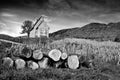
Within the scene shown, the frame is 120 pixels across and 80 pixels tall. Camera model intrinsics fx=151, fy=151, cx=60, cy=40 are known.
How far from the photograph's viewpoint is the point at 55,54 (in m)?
6.78

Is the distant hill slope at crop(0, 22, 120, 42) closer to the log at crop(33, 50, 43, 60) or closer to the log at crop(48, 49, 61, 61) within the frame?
the log at crop(48, 49, 61, 61)

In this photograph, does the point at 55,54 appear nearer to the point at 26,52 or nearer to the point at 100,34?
the point at 26,52

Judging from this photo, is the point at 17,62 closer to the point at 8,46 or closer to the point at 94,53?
the point at 8,46

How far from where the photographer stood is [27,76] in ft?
16.5

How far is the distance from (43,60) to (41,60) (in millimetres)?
92

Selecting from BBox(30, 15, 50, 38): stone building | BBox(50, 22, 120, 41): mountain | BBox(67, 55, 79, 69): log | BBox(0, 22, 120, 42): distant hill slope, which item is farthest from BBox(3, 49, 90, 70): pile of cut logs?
BBox(30, 15, 50, 38): stone building

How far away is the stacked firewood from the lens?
6.30m

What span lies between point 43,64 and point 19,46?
1.44 metres

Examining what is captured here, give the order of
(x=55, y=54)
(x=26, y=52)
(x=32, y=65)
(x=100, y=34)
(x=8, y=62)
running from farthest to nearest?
(x=100, y=34), (x=55, y=54), (x=26, y=52), (x=32, y=65), (x=8, y=62)

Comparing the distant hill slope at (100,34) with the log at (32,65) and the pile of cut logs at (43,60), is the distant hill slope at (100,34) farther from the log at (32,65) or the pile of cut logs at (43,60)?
the log at (32,65)

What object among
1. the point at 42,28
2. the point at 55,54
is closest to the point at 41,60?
the point at 55,54

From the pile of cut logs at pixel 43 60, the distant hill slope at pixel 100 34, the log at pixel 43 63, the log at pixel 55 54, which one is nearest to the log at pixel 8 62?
the pile of cut logs at pixel 43 60

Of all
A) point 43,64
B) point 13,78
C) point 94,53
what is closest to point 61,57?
point 43,64

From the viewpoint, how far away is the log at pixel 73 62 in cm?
697
